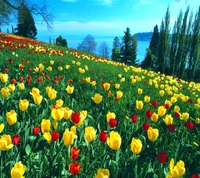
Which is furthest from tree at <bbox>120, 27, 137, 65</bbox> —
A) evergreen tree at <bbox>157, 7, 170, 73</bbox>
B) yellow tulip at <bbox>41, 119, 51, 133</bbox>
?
yellow tulip at <bbox>41, 119, 51, 133</bbox>

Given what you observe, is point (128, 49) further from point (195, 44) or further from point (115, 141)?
point (115, 141)

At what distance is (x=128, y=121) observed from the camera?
3145 millimetres

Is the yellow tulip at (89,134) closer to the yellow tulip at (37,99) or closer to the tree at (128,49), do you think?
the yellow tulip at (37,99)

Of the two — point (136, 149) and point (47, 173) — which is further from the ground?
point (136, 149)

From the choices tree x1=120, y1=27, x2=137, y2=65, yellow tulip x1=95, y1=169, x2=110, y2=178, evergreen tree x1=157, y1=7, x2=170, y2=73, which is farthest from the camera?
tree x1=120, y1=27, x2=137, y2=65

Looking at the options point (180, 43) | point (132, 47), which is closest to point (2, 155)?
point (180, 43)

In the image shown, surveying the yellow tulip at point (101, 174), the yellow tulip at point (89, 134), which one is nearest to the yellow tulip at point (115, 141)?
the yellow tulip at point (89, 134)

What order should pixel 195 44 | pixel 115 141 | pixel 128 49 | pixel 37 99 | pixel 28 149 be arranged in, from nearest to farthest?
pixel 115 141
pixel 28 149
pixel 37 99
pixel 195 44
pixel 128 49

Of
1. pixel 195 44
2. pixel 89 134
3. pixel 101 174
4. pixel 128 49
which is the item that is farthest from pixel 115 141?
pixel 128 49

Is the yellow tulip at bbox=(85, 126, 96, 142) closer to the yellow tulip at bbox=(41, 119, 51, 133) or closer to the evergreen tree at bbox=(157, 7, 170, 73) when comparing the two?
the yellow tulip at bbox=(41, 119, 51, 133)

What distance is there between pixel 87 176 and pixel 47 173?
1.00 ft

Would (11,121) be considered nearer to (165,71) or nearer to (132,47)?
(165,71)

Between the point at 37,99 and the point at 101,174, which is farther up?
the point at 37,99

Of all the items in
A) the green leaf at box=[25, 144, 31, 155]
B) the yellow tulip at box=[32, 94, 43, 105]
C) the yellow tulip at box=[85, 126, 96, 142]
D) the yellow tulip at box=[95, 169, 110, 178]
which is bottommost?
the green leaf at box=[25, 144, 31, 155]
